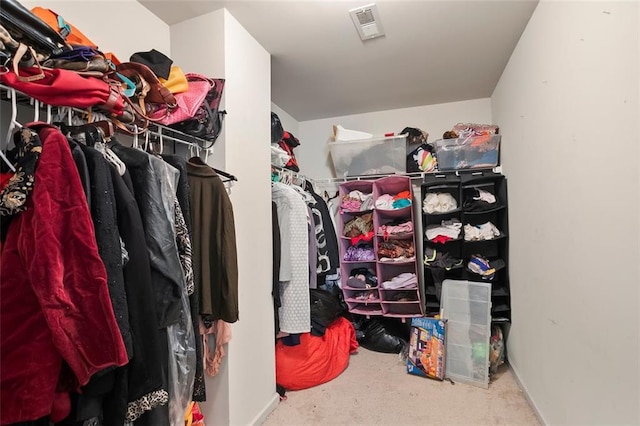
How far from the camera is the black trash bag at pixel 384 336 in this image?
279 centimetres

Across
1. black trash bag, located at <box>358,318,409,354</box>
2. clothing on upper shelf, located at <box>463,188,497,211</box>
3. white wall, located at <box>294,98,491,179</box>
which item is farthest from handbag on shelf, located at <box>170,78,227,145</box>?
black trash bag, located at <box>358,318,409,354</box>

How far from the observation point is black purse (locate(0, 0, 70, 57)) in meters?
0.83

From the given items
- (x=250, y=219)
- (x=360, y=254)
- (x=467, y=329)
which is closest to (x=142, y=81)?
(x=250, y=219)

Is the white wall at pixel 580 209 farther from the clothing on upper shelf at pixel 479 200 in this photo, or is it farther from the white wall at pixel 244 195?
the white wall at pixel 244 195

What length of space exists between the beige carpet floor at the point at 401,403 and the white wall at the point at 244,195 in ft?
0.98

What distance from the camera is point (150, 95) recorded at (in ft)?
4.32

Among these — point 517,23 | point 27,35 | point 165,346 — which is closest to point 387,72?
point 517,23

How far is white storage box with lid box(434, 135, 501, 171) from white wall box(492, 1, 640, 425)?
0.53 metres

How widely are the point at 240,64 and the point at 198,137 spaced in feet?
1.86

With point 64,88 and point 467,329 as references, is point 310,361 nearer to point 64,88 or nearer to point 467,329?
point 467,329

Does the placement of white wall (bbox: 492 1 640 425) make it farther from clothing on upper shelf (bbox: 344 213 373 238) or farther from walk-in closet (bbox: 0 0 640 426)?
clothing on upper shelf (bbox: 344 213 373 238)

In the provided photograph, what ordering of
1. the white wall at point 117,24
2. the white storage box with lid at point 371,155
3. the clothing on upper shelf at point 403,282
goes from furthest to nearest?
1. the white storage box with lid at point 371,155
2. the clothing on upper shelf at point 403,282
3. the white wall at point 117,24

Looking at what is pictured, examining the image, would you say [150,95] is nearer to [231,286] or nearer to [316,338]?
[231,286]

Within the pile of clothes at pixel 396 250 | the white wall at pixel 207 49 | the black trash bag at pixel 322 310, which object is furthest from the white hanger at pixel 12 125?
the pile of clothes at pixel 396 250
